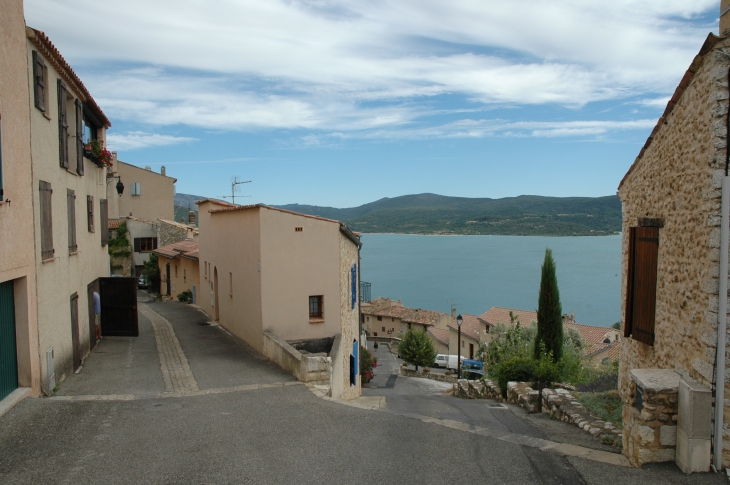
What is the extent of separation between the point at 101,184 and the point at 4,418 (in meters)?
9.67

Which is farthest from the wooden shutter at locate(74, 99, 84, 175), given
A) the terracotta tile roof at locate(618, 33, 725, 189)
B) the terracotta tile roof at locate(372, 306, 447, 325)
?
the terracotta tile roof at locate(372, 306, 447, 325)

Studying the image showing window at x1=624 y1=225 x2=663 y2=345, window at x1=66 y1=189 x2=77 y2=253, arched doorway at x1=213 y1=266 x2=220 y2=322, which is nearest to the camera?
window at x1=624 y1=225 x2=663 y2=345

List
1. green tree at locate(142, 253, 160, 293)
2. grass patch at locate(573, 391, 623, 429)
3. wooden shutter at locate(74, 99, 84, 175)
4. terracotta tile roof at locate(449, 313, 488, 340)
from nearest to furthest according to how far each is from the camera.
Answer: grass patch at locate(573, 391, 623, 429) → wooden shutter at locate(74, 99, 84, 175) → green tree at locate(142, 253, 160, 293) → terracotta tile roof at locate(449, 313, 488, 340)

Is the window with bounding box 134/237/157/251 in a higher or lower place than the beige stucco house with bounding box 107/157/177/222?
lower

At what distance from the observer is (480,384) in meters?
17.0

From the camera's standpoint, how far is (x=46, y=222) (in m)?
9.30

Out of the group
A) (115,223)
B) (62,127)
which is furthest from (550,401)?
(115,223)

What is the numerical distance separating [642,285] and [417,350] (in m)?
35.0

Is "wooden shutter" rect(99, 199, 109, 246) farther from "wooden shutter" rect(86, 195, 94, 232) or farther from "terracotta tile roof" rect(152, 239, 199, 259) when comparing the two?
"terracotta tile roof" rect(152, 239, 199, 259)

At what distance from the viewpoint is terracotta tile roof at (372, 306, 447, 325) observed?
64.5 metres

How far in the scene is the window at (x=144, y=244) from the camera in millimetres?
40000

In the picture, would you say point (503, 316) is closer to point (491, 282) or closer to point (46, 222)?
point (46, 222)

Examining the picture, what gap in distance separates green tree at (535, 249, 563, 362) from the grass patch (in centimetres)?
769

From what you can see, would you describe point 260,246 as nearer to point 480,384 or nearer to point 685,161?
point 480,384
